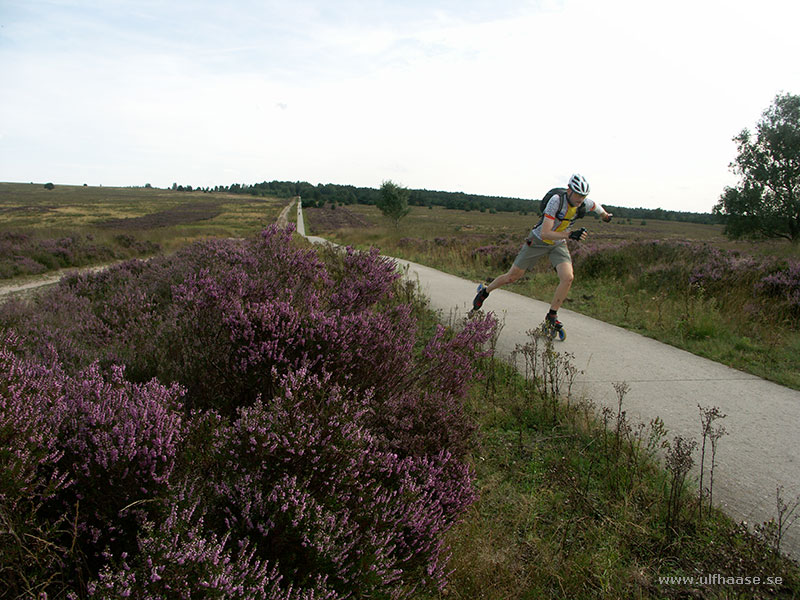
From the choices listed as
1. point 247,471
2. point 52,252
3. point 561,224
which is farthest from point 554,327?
point 52,252

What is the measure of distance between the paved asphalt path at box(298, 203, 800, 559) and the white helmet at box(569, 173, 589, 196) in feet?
6.33

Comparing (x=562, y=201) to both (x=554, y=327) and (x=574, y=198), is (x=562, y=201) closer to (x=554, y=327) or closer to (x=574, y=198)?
(x=574, y=198)

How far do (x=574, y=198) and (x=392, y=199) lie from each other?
54.7 metres

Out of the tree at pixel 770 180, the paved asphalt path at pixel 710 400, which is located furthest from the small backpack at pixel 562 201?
the tree at pixel 770 180

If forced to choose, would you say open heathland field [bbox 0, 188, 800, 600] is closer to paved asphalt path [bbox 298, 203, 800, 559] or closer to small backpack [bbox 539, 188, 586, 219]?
paved asphalt path [bbox 298, 203, 800, 559]

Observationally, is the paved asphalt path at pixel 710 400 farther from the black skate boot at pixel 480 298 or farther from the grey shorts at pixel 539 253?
the grey shorts at pixel 539 253

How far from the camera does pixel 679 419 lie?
388 cm

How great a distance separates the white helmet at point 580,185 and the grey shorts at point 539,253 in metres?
0.83

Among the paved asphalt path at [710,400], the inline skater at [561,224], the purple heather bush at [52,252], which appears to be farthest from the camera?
the purple heather bush at [52,252]

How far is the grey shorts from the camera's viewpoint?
6699 millimetres

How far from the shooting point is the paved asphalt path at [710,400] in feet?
9.68

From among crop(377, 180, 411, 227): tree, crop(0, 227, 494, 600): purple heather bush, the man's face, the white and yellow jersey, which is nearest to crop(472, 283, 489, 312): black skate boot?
the white and yellow jersey

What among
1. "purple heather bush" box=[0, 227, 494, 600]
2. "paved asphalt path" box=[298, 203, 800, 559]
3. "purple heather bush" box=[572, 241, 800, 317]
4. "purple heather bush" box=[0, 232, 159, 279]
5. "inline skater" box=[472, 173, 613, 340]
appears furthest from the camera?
"purple heather bush" box=[0, 232, 159, 279]

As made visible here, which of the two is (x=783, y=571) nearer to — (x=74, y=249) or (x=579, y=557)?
(x=579, y=557)
